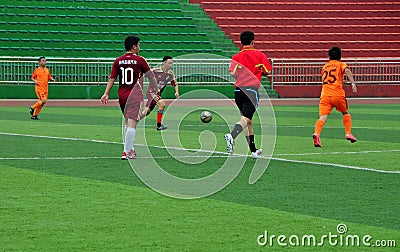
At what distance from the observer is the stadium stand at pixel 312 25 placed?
4394cm

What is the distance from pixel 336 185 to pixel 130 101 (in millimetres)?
4263

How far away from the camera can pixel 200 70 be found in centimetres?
3897


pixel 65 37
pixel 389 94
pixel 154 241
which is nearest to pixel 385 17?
pixel 389 94

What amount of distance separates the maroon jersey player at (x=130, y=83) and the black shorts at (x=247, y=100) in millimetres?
1328

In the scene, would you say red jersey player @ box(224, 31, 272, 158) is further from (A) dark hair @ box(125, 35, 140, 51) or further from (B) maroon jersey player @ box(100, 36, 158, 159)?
(A) dark hair @ box(125, 35, 140, 51)

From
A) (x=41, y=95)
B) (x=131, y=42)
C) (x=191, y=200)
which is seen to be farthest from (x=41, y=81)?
(x=191, y=200)

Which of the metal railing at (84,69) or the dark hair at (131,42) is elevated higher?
the metal railing at (84,69)

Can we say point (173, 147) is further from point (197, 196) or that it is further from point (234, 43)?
point (234, 43)

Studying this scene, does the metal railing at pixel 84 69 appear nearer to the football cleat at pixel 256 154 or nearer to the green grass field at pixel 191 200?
the green grass field at pixel 191 200

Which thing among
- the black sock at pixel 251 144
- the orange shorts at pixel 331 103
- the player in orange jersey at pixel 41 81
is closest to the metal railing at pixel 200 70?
the player in orange jersey at pixel 41 81

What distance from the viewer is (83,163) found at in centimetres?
1362

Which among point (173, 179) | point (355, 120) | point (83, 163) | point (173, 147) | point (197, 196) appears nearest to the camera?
point (197, 196)

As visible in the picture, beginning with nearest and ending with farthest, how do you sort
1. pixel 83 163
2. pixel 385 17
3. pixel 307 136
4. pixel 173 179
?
pixel 173 179 → pixel 83 163 → pixel 307 136 → pixel 385 17

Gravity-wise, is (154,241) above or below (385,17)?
below
